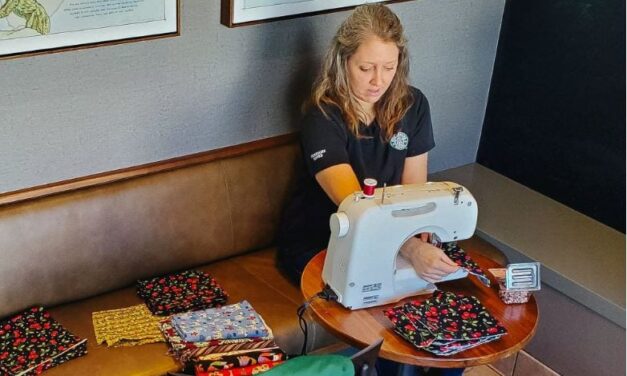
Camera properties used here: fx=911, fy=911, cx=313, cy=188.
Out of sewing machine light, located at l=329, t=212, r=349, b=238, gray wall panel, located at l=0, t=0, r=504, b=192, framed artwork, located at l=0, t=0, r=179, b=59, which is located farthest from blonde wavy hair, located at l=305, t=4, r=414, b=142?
sewing machine light, located at l=329, t=212, r=349, b=238

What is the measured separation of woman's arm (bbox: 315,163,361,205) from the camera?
2.55 metres

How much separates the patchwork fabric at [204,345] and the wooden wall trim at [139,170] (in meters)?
0.53

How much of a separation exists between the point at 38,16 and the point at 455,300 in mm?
1317

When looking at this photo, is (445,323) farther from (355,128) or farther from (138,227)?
(138,227)

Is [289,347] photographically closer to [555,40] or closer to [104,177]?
[104,177]

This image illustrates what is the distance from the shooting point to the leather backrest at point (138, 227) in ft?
8.46

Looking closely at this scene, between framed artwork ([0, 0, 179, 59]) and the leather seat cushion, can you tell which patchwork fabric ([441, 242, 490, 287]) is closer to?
the leather seat cushion

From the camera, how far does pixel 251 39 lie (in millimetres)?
2873

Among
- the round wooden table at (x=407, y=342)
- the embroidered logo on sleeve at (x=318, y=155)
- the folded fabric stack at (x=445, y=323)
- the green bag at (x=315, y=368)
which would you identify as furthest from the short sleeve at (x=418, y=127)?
the green bag at (x=315, y=368)

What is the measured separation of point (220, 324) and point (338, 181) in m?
0.52

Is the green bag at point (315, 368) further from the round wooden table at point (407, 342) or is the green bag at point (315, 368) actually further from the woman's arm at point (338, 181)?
the woman's arm at point (338, 181)

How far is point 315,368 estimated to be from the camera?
1662 mm

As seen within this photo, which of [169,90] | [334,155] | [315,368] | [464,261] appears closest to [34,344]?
[169,90]

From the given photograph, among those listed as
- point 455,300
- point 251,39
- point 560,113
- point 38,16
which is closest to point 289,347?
point 455,300
